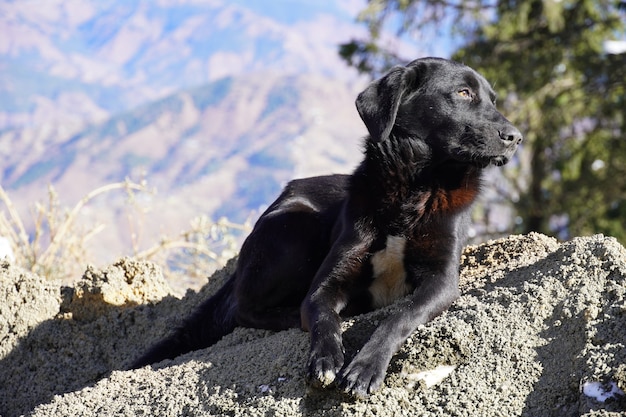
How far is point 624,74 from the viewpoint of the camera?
508 inches

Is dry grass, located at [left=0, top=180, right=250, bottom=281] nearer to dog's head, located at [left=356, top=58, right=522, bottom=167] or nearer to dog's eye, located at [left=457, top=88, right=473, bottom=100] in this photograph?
dog's head, located at [left=356, top=58, right=522, bottom=167]

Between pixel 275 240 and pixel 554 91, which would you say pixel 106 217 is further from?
pixel 554 91

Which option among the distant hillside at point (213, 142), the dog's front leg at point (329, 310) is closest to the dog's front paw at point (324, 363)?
the dog's front leg at point (329, 310)

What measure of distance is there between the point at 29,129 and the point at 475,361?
5477 inches

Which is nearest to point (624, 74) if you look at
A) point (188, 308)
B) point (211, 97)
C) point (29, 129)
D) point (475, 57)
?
point (475, 57)

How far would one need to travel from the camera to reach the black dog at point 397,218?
150 inches

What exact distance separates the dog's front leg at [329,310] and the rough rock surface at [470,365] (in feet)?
0.29

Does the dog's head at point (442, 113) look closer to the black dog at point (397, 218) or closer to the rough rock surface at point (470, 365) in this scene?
the black dog at point (397, 218)

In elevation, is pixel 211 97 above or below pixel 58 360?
below

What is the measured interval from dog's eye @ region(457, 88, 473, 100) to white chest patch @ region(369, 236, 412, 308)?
83 centimetres

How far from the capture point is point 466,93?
409 centimetres

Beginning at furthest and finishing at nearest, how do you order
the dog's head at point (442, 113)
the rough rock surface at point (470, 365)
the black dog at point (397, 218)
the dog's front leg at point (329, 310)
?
1. the dog's head at point (442, 113)
2. the black dog at point (397, 218)
3. the dog's front leg at point (329, 310)
4. the rough rock surface at point (470, 365)

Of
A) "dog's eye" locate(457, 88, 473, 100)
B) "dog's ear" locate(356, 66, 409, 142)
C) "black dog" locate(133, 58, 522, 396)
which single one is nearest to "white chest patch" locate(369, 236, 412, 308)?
"black dog" locate(133, 58, 522, 396)

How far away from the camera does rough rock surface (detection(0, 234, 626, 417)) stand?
2930mm
